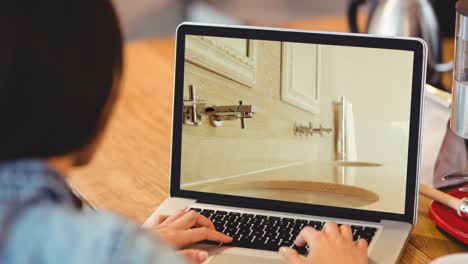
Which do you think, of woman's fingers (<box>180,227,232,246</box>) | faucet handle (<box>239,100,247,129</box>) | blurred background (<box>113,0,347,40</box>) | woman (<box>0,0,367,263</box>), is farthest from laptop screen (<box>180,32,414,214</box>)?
blurred background (<box>113,0,347,40</box>)

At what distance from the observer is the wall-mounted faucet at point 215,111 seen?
119 cm

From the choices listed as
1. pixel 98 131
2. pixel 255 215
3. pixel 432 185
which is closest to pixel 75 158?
pixel 98 131

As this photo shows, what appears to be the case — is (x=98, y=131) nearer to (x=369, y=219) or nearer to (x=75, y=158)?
(x=75, y=158)

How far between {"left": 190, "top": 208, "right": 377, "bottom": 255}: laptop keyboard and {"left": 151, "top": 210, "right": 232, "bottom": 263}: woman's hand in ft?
0.05

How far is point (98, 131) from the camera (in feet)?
2.30

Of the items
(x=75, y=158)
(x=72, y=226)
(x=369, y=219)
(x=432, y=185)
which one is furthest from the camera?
(x=432, y=185)

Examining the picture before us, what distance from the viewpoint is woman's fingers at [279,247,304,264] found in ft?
3.35

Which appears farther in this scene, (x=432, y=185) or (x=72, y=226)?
(x=432, y=185)

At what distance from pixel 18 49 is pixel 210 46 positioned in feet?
1.98

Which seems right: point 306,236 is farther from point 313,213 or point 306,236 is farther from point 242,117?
point 242,117

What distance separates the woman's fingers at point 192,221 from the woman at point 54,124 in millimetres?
444

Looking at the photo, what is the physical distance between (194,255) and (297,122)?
0.84 feet

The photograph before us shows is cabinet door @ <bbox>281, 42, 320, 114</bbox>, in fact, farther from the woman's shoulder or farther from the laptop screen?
the woman's shoulder

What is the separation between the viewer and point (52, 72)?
626 mm
